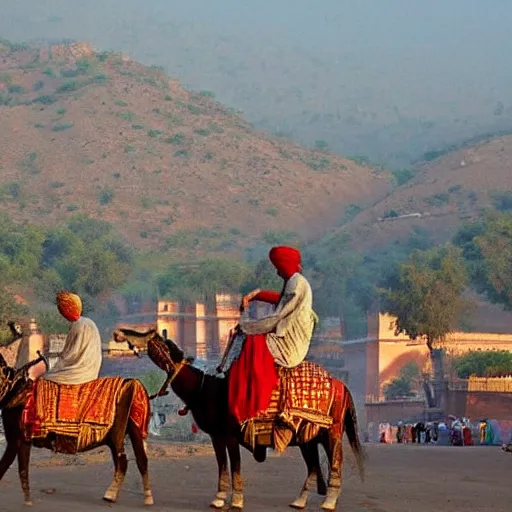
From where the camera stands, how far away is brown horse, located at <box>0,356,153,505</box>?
13117 mm

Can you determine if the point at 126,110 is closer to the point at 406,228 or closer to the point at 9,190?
the point at 9,190

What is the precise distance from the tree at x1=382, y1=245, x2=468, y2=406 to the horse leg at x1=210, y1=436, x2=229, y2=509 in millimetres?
42402

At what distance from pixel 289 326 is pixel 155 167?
113982 millimetres

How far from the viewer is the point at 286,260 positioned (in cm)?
1356

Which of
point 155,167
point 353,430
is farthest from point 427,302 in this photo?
point 155,167

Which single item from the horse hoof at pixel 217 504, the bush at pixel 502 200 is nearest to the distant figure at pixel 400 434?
the horse hoof at pixel 217 504

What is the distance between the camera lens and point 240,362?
42.5 feet

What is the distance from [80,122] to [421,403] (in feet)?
288

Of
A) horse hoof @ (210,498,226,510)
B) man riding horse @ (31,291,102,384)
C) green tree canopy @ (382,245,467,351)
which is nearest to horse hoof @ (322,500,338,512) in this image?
horse hoof @ (210,498,226,510)

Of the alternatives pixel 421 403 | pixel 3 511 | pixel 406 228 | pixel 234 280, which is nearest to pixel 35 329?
pixel 421 403

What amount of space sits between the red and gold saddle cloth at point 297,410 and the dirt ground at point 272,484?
740 millimetres

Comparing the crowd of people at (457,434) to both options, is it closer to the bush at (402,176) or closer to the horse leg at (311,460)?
the horse leg at (311,460)

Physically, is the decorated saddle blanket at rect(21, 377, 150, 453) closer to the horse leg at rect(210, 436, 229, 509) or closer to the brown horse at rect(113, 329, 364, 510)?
the brown horse at rect(113, 329, 364, 510)

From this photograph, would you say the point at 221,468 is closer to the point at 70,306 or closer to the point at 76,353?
the point at 76,353
